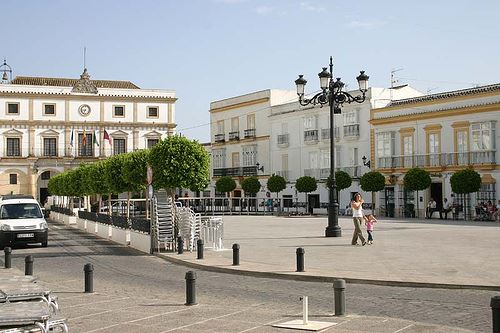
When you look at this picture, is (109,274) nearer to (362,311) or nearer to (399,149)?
(362,311)

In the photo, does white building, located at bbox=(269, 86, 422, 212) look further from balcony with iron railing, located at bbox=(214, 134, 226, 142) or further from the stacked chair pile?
the stacked chair pile

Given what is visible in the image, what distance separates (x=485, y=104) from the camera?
43.3m

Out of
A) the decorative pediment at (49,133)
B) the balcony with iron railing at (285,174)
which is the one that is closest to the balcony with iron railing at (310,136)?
the balcony with iron railing at (285,174)

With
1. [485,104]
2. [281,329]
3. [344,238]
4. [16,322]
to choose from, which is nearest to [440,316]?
[281,329]

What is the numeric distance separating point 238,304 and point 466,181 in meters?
32.2

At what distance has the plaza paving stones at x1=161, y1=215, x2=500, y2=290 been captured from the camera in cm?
1426

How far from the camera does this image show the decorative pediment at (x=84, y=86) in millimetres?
74875

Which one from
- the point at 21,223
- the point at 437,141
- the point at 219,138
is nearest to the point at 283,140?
the point at 219,138

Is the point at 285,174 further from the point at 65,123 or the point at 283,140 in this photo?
the point at 65,123

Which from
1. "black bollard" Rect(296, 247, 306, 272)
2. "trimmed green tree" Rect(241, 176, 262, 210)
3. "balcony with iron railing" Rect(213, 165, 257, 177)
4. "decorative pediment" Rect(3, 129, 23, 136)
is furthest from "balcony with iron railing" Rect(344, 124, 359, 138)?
"black bollard" Rect(296, 247, 306, 272)

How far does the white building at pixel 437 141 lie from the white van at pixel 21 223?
91.5ft

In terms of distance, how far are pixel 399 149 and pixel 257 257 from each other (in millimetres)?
32515

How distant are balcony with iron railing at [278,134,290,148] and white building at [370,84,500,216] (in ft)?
37.3

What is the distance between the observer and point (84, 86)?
75.4 m
